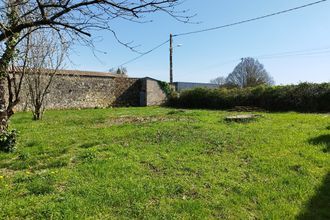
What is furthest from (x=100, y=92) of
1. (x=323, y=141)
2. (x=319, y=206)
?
(x=319, y=206)

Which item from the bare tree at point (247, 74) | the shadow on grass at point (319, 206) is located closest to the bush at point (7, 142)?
the shadow on grass at point (319, 206)

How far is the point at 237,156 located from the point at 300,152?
4.03 ft

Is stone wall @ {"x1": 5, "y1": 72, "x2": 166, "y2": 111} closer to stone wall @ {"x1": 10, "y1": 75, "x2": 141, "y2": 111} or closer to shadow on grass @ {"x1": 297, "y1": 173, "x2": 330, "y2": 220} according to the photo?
stone wall @ {"x1": 10, "y1": 75, "x2": 141, "y2": 111}

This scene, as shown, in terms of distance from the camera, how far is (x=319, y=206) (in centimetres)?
455

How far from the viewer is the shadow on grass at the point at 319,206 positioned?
4.29 m

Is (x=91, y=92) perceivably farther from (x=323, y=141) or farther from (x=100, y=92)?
(x=323, y=141)

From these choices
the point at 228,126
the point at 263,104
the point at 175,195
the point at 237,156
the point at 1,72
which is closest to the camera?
the point at 175,195

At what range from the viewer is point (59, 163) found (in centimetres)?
619

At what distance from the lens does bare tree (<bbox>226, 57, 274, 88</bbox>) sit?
39.3 m

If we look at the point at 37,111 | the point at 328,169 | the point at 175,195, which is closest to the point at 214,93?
the point at 37,111

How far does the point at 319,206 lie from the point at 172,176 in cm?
206

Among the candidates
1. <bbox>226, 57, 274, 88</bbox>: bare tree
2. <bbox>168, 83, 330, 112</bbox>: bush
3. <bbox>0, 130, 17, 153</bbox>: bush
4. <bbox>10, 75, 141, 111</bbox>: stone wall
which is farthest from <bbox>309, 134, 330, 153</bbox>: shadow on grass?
<bbox>226, 57, 274, 88</bbox>: bare tree

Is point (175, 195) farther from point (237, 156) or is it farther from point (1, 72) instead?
point (1, 72)

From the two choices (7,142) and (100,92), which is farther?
(100,92)
